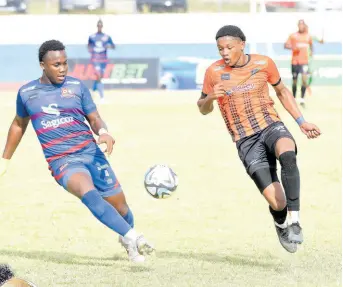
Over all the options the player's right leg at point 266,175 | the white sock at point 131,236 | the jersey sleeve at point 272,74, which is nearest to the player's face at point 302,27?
the jersey sleeve at point 272,74

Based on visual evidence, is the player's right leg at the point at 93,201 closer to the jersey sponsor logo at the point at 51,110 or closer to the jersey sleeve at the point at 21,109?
the jersey sponsor logo at the point at 51,110

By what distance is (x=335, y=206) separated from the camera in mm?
13180

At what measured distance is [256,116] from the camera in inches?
363

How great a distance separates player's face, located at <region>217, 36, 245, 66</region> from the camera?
903 centimetres

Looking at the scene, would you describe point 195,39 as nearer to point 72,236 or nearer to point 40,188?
point 40,188

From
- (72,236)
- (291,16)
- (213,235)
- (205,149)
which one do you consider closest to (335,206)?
(213,235)

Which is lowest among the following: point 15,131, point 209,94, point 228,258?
point 228,258

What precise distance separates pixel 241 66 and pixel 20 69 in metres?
27.9

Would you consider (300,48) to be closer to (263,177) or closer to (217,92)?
(263,177)

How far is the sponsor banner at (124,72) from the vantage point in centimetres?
3559

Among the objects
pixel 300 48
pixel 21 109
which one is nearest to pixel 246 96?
pixel 21 109

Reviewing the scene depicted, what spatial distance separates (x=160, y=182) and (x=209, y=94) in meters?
1.31

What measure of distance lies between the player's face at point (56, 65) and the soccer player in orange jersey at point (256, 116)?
55.4 inches

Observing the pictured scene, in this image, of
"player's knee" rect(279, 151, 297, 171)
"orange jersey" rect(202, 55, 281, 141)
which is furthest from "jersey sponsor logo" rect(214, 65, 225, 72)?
"player's knee" rect(279, 151, 297, 171)
